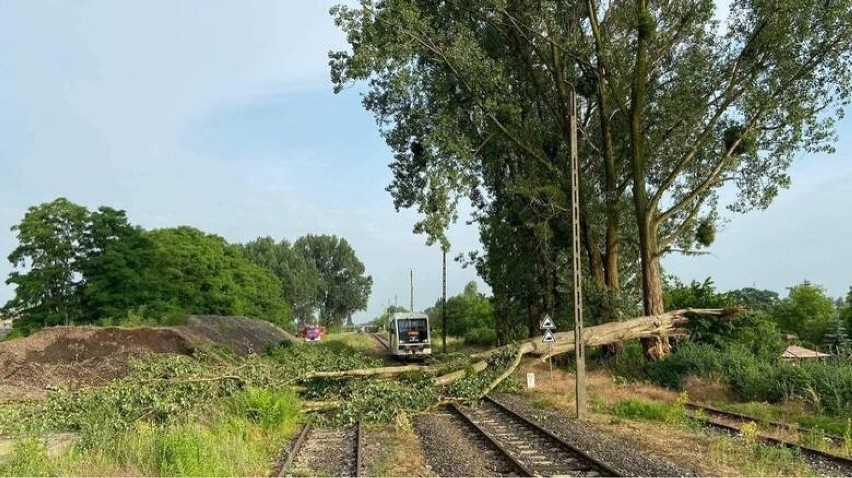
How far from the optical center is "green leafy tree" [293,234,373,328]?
13238 cm

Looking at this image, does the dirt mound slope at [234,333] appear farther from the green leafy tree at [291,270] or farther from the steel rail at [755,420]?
the green leafy tree at [291,270]

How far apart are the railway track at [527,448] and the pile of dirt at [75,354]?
8.92m

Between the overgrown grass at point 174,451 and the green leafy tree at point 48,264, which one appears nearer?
the overgrown grass at point 174,451

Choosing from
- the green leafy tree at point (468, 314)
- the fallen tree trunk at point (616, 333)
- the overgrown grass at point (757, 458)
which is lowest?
the overgrown grass at point (757, 458)

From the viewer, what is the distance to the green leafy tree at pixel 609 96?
23.9 m

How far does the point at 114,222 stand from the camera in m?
53.3

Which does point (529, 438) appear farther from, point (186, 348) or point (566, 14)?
point (186, 348)

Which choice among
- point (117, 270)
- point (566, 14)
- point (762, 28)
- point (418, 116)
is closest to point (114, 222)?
point (117, 270)

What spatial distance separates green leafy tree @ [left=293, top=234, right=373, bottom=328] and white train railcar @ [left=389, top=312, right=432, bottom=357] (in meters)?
86.1

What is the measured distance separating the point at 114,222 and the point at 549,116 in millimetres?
36888

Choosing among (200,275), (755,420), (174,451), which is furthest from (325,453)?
(200,275)

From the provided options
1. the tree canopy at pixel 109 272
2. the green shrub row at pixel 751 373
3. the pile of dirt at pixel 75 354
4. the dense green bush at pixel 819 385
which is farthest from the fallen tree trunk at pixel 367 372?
the tree canopy at pixel 109 272

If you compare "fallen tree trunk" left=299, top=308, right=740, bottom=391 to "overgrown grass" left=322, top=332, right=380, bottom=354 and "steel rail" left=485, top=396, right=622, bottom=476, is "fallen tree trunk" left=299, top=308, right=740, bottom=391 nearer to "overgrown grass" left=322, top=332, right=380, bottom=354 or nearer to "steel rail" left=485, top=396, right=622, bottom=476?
"steel rail" left=485, top=396, right=622, bottom=476

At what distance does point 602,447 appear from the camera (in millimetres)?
12219
